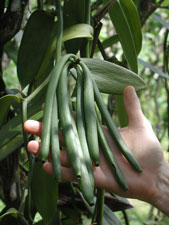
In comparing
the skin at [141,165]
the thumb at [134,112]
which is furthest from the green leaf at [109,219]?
the thumb at [134,112]

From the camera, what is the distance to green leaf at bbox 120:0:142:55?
0.72m

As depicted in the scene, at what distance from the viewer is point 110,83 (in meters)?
0.60

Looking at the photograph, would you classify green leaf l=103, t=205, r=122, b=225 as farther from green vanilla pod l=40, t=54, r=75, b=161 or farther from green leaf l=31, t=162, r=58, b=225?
green vanilla pod l=40, t=54, r=75, b=161

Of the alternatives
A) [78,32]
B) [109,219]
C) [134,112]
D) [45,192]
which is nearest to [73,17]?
[78,32]

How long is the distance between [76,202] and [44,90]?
0.36 metres

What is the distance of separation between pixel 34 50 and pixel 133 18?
0.22 m

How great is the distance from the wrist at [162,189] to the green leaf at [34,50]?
11.8 inches

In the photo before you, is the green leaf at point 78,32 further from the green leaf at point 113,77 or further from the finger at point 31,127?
the finger at point 31,127

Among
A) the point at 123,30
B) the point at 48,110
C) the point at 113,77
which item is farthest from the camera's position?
the point at 123,30

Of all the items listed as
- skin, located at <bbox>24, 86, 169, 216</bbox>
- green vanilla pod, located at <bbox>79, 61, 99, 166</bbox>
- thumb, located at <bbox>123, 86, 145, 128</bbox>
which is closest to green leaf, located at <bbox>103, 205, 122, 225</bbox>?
skin, located at <bbox>24, 86, 169, 216</bbox>

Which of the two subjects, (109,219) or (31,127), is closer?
(31,127)

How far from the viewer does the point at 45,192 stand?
676mm

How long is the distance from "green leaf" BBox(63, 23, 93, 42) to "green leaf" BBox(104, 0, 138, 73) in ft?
0.32

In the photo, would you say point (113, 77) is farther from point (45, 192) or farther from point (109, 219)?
point (109, 219)
